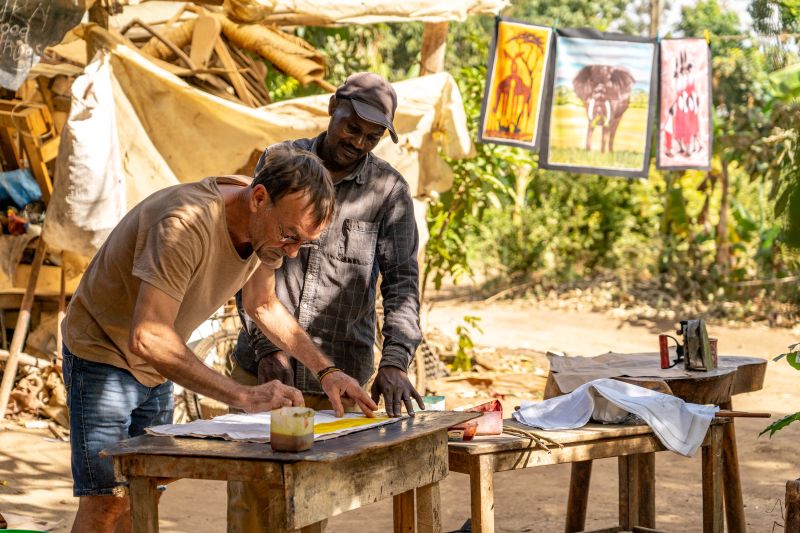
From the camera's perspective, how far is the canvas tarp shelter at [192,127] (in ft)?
20.1

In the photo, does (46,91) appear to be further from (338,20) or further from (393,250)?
(393,250)

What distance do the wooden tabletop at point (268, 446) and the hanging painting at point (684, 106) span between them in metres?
6.24

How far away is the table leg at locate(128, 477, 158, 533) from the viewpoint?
2584mm

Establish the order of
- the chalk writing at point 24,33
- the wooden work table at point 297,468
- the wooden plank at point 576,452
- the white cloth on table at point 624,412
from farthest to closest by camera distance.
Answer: the chalk writing at point 24,33, the white cloth on table at point 624,412, the wooden plank at point 576,452, the wooden work table at point 297,468

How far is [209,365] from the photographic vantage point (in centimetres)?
668

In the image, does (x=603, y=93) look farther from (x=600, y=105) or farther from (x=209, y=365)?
(x=209, y=365)

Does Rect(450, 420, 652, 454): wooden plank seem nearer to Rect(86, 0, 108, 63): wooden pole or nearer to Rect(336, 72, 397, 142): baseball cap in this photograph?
Rect(336, 72, 397, 142): baseball cap

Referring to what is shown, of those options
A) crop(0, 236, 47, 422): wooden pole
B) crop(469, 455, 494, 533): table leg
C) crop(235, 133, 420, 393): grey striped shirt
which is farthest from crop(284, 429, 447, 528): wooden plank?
crop(0, 236, 47, 422): wooden pole

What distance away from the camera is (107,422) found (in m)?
3.05

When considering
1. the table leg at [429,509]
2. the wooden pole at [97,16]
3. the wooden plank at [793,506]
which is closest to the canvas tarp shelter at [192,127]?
the wooden pole at [97,16]

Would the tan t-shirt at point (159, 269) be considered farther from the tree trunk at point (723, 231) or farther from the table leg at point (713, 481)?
the tree trunk at point (723, 231)

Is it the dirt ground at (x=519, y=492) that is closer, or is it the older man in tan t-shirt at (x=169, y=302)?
the older man in tan t-shirt at (x=169, y=302)

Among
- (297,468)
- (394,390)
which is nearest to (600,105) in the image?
(394,390)

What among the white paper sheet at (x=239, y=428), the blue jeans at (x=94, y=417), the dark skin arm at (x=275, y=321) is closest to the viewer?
the white paper sheet at (x=239, y=428)
